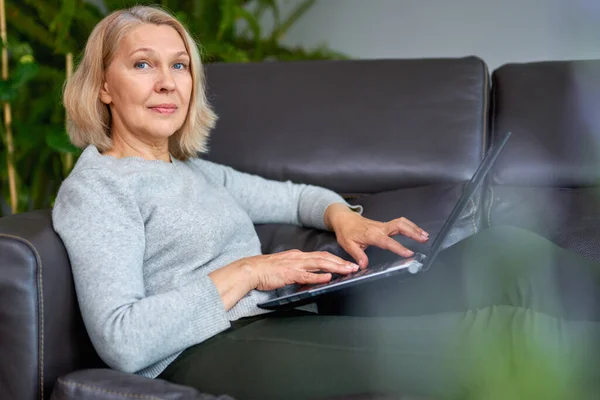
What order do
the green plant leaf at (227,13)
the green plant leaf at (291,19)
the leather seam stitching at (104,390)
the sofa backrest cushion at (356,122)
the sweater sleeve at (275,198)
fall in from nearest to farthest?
the leather seam stitching at (104,390) → the sweater sleeve at (275,198) → the sofa backrest cushion at (356,122) → the green plant leaf at (227,13) → the green plant leaf at (291,19)

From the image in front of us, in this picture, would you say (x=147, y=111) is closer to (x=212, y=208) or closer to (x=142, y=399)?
(x=212, y=208)

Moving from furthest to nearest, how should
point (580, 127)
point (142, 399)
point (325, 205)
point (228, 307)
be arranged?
point (580, 127), point (325, 205), point (228, 307), point (142, 399)

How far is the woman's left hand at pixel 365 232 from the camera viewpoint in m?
1.18

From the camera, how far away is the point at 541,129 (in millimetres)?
1515

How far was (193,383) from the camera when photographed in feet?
2.94

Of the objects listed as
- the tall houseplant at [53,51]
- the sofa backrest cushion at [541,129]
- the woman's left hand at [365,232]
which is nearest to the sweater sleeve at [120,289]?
the woman's left hand at [365,232]

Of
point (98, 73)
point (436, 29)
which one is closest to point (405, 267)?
point (98, 73)

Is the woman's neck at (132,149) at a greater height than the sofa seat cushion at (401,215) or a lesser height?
greater

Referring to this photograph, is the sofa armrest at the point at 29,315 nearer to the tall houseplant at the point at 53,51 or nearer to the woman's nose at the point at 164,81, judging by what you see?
the woman's nose at the point at 164,81

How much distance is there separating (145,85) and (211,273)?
0.35 meters

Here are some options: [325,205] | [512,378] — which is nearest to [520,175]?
[325,205]

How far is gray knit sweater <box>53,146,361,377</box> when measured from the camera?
0.90 m

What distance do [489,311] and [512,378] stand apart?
68 centimetres

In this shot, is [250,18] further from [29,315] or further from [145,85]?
[29,315]
